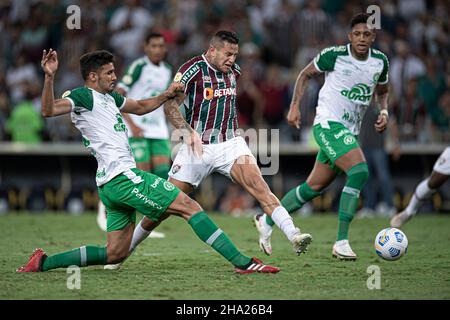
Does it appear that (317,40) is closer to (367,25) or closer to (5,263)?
(367,25)

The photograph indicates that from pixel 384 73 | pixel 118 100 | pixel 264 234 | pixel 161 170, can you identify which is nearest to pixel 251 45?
pixel 161 170

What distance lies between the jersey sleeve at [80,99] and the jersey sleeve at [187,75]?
124cm

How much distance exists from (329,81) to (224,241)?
3185 mm

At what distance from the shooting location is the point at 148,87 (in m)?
13.3

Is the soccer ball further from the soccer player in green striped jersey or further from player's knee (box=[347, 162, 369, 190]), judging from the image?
the soccer player in green striped jersey

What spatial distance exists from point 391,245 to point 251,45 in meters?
11.1

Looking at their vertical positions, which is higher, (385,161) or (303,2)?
(303,2)

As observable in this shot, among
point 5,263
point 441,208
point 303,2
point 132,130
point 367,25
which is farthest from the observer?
point 303,2

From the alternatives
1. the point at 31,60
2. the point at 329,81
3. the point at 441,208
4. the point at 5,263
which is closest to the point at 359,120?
the point at 329,81

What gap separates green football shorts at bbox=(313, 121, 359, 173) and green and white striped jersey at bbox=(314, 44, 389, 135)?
0.09 meters

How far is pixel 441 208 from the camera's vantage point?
61.4ft

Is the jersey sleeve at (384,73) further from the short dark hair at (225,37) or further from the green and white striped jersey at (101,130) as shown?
the green and white striped jersey at (101,130)

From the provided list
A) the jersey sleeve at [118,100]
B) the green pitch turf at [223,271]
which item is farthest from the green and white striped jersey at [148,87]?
the jersey sleeve at [118,100]

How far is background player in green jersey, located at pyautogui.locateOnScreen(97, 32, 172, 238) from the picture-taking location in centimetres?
1317
